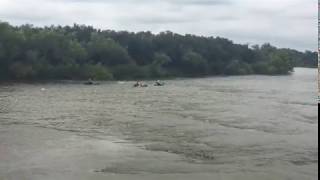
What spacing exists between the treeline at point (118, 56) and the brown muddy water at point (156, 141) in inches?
1686

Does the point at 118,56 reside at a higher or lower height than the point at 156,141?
higher

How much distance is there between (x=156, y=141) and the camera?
2536 centimetres

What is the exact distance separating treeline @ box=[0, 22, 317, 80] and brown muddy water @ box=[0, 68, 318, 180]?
4281 centimetres

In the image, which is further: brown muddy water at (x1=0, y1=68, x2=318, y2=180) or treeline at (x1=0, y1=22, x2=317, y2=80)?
treeline at (x1=0, y1=22, x2=317, y2=80)

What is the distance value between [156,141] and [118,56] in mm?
78298

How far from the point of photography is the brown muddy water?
19281mm

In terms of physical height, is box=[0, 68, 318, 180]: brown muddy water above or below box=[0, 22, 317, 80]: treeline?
below

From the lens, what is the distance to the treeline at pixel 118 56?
84938 mm

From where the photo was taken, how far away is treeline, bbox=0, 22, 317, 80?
279ft

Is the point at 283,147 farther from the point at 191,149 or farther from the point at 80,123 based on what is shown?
the point at 80,123

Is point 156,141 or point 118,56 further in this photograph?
point 118,56

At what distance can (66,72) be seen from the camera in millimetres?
87688

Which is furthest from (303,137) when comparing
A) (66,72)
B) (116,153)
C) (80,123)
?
(66,72)

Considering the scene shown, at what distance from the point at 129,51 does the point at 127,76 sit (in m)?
18.2
